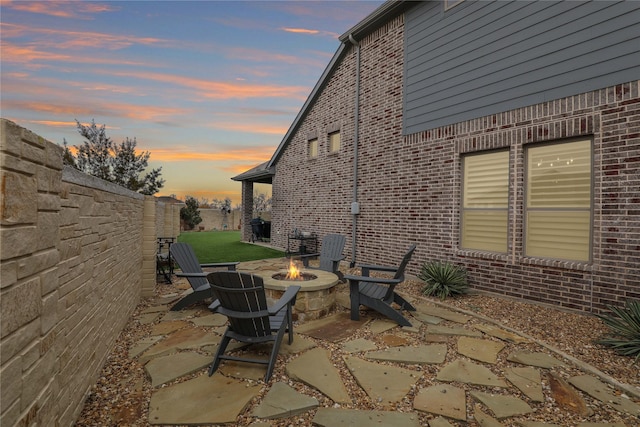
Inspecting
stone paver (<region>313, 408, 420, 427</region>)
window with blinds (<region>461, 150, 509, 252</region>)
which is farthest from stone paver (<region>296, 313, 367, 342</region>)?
window with blinds (<region>461, 150, 509, 252</region>)

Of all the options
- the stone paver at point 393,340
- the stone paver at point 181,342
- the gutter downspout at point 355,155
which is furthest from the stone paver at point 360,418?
the gutter downspout at point 355,155

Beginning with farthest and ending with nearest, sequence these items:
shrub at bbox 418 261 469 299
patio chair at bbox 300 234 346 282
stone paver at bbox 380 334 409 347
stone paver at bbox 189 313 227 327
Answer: patio chair at bbox 300 234 346 282 → shrub at bbox 418 261 469 299 → stone paver at bbox 189 313 227 327 → stone paver at bbox 380 334 409 347

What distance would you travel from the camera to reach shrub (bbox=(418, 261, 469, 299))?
5434 millimetres

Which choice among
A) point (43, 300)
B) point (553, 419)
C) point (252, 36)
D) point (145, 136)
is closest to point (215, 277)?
point (43, 300)

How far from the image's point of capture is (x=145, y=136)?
15336 millimetres

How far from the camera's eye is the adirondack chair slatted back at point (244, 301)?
2787 mm

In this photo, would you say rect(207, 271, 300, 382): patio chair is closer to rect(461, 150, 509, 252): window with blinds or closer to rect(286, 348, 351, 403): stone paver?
rect(286, 348, 351, 403): stone paver

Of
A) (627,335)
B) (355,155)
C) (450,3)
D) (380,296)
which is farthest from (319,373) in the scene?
(450,3)

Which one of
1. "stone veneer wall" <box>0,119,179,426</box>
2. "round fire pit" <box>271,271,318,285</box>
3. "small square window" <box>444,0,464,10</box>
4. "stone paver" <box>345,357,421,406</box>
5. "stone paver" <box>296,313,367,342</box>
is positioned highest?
"small square window" <box>444,0,464,10</box>

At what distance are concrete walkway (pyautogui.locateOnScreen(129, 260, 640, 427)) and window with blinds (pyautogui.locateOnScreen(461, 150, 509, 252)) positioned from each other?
225cm

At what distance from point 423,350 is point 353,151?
6.25 m

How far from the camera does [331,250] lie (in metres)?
6.46

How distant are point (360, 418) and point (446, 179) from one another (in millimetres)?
5170

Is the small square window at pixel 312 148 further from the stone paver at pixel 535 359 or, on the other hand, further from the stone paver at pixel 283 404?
the stone paver at pixel 283 404
